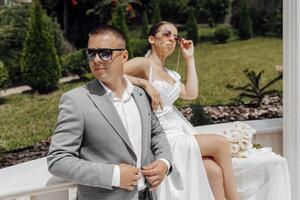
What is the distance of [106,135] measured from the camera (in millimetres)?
2078

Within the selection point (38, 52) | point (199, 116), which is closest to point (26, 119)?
point (38, 52)

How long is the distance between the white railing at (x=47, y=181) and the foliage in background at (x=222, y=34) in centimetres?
336

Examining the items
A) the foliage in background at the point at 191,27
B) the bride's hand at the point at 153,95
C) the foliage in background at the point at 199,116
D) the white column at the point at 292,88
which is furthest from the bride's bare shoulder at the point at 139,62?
the foliage in background at the point at 191,27

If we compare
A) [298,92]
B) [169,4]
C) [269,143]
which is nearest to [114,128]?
[298,92]

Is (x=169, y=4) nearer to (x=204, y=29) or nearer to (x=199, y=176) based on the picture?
(x=204, y=29)

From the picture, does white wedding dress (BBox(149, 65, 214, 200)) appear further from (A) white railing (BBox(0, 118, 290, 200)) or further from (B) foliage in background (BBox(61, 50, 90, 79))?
(B) foliage in background (BBox(61, 50, 90, 79))

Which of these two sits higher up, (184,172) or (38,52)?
(38,52)

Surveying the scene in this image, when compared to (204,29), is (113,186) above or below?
below

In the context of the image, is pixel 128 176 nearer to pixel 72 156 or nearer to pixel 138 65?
pixel 72 156

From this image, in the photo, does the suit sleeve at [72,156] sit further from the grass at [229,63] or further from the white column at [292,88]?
the grass at [229,63]

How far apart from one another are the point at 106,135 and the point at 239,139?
1247mm

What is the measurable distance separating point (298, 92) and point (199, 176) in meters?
1.10

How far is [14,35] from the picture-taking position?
216 inches

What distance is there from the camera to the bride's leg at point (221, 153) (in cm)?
269
